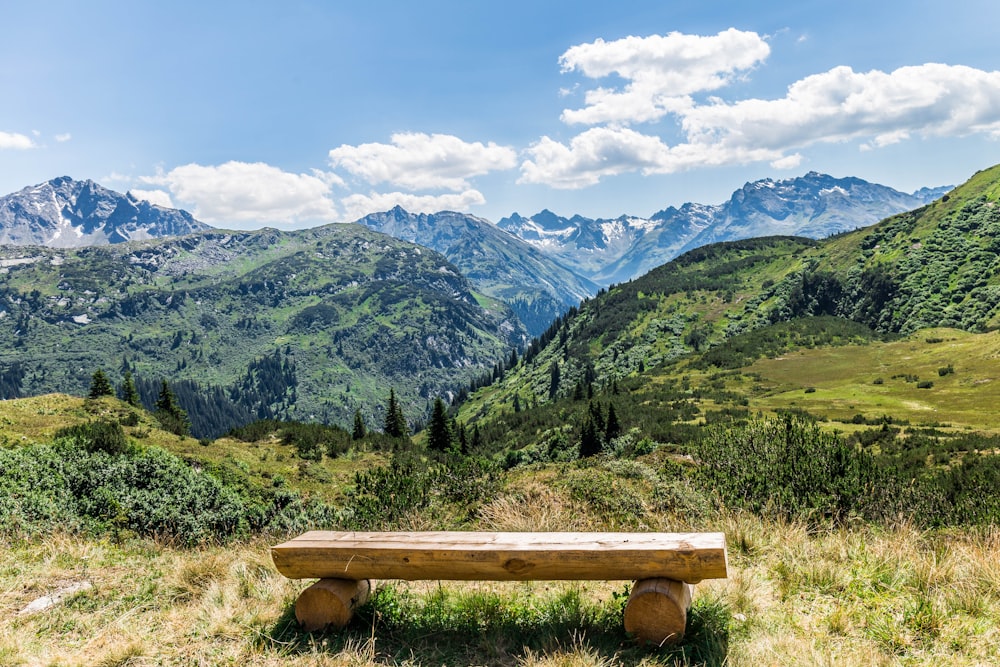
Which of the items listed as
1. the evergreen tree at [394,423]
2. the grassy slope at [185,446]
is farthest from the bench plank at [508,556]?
the evergreen tree at [394,423]

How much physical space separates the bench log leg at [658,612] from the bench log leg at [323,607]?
2998 millimetres

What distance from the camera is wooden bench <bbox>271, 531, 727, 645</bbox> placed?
4.73 m

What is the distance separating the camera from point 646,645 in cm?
484

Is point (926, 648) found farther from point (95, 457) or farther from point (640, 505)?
point (95, 457)

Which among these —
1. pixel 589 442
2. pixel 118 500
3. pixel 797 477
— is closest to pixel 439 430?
pixel 589 442

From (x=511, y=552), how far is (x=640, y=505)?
4.85 metres

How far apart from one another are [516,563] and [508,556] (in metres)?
0.11

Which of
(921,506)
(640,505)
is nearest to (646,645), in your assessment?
(640,505)

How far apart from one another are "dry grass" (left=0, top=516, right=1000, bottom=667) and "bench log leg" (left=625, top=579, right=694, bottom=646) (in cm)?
18

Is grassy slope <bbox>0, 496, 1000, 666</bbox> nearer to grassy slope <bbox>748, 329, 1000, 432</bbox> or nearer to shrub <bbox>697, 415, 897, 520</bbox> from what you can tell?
shrub <bbox>697, 415, 897, 520</bbox>

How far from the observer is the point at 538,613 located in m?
5.64

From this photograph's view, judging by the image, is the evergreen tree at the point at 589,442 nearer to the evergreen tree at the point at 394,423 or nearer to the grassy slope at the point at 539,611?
the evergreen tree at the point at 394,423

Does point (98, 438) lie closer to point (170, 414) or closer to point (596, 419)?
point (170, 414)

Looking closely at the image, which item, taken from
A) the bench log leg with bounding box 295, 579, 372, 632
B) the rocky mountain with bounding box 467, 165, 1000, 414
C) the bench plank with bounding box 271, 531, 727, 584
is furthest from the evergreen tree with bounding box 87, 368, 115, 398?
the rocky mountain with bounding box 467, 165, 1000, 414
